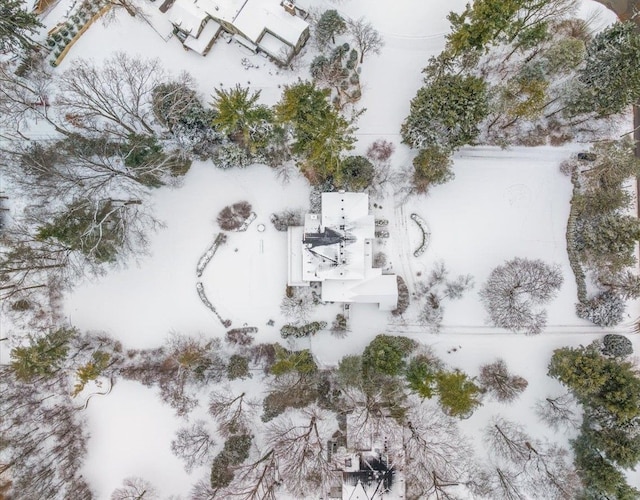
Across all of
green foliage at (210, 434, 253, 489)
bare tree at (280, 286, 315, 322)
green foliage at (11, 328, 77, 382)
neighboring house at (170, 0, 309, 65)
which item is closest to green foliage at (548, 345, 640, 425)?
bare tree at (280, 286, 315, 322)

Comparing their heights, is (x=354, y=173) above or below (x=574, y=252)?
above

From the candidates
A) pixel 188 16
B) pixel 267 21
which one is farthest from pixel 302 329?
pixel 188 16

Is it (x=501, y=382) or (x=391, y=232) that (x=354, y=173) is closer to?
(x=391, y=232)

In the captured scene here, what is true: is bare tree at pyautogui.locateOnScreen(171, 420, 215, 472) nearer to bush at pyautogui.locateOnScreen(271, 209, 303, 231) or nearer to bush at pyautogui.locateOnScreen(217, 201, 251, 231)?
bush at pyautogui.locateOnScreen(217, 201, 251, 231)

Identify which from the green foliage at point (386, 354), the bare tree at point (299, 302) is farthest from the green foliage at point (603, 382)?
the bare tree at point (299, 302)

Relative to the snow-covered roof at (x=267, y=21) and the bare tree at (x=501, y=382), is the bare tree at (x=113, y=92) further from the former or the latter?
the bare tree at (x=501, y=382)

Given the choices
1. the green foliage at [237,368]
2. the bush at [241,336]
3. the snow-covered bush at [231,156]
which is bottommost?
the green foliage at [237,368]

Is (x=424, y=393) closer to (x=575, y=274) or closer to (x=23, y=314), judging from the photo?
(x=575, y=274)
